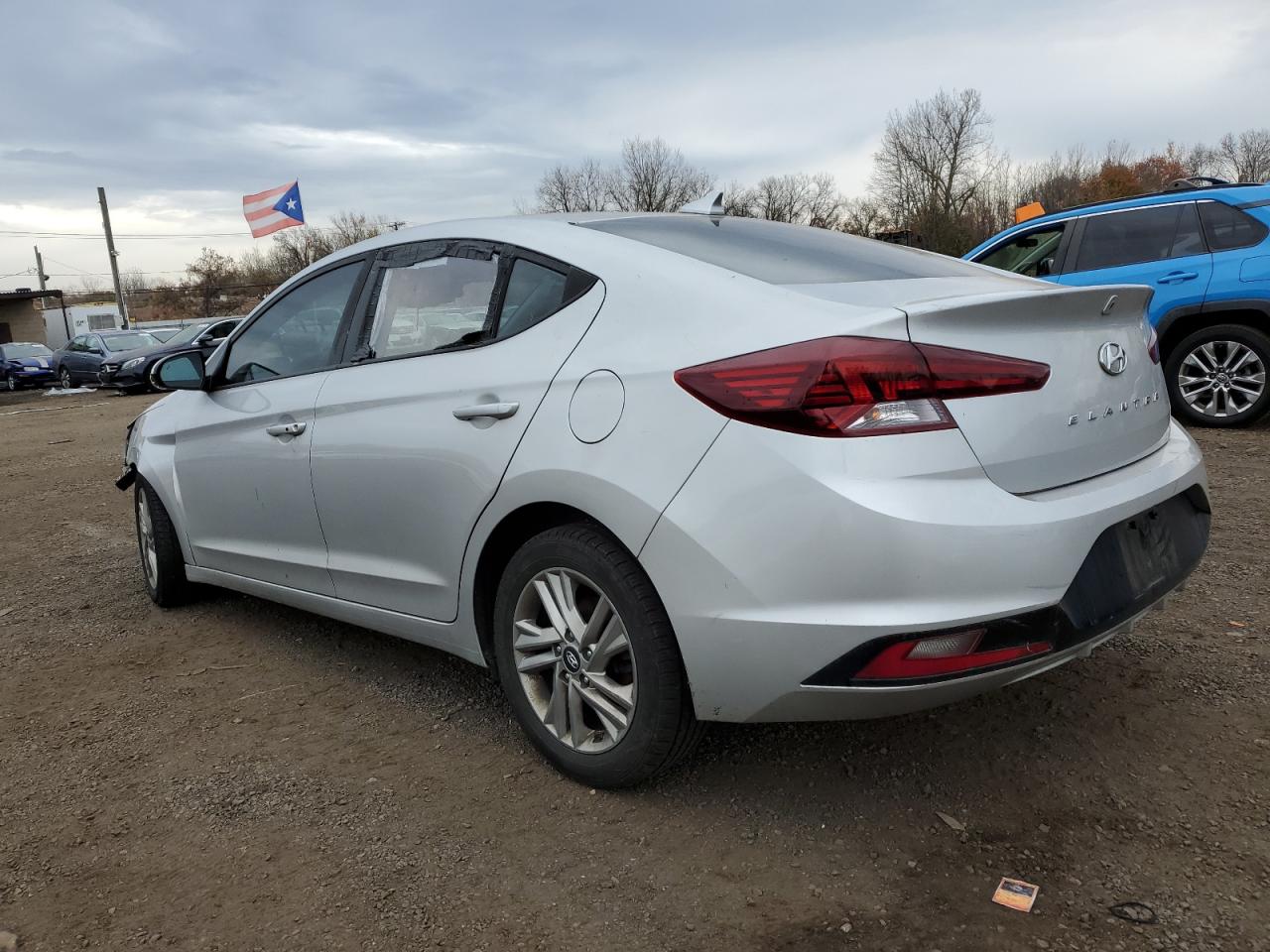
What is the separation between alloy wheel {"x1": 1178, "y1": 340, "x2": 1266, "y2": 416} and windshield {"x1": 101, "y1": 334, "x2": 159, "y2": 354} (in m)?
22.6

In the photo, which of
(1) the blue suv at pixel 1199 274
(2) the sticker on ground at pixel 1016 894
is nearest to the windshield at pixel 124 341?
(1) the blue suv at pixel 1199 274

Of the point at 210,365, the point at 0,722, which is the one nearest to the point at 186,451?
the point at 210,365

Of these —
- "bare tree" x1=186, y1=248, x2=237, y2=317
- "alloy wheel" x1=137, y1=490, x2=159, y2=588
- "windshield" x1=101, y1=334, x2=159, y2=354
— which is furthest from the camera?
"bare tree" x1=186, y1=248, x2=237, y2=317

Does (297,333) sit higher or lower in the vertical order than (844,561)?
higher

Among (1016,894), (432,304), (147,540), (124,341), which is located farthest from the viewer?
(124,341)

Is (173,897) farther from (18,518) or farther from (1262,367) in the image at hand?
(1262,367)

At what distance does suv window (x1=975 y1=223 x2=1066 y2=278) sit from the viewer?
26.0 feet

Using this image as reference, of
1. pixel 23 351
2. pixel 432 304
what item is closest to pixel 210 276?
pixel 23 351

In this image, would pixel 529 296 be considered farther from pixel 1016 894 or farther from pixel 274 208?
pixel 274 208

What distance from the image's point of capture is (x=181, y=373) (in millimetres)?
3939

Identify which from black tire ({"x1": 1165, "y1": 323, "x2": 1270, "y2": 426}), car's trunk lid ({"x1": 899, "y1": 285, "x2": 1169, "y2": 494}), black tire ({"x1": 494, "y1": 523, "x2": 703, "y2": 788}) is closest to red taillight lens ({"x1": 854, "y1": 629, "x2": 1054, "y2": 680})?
car's trunk lid ({"x1": 899, "y1": 285, "x2": 1169, "y2": 494})

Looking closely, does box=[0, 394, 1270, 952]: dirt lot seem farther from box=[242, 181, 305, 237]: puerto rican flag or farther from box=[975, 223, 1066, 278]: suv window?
box=[242, 181, 305, 237]: puerto rican flag

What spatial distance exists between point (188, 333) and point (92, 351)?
3.42 meters

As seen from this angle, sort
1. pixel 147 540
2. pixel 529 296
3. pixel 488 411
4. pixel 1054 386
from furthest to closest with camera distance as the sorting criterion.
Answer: pixel 147 540, pixel 529 296, pixel 488 411, pixel 1054 386
